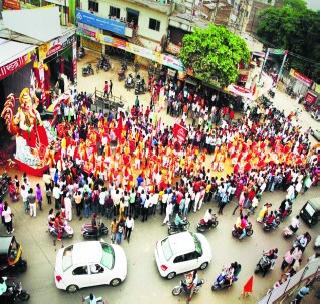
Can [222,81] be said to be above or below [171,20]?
below

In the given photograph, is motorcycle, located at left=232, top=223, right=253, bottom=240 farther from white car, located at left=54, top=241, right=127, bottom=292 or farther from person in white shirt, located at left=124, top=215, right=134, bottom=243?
white car, located at left=54, top=241, right=127, bottom=292

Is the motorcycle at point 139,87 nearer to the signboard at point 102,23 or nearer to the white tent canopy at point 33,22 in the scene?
the signboard at point 102,23

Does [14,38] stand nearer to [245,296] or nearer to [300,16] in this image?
[245,296]

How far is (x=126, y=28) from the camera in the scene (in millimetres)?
27766

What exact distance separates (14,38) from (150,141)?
870cm

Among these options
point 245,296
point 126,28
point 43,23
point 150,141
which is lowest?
point 245,296

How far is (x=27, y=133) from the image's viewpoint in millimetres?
15523

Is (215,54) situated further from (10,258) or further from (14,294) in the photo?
(14,294)

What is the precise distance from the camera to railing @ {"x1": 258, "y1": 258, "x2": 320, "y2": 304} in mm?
10813

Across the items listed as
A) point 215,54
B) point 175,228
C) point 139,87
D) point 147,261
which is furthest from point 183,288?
point 139,87

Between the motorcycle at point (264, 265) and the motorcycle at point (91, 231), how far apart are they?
19.5 ft

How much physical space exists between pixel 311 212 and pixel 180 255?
7.30 metres

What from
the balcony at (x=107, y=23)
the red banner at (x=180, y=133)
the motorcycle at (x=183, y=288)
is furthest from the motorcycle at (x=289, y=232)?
the balcony at (x=107, y=23)

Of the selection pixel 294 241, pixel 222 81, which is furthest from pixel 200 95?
pixel 294 241
